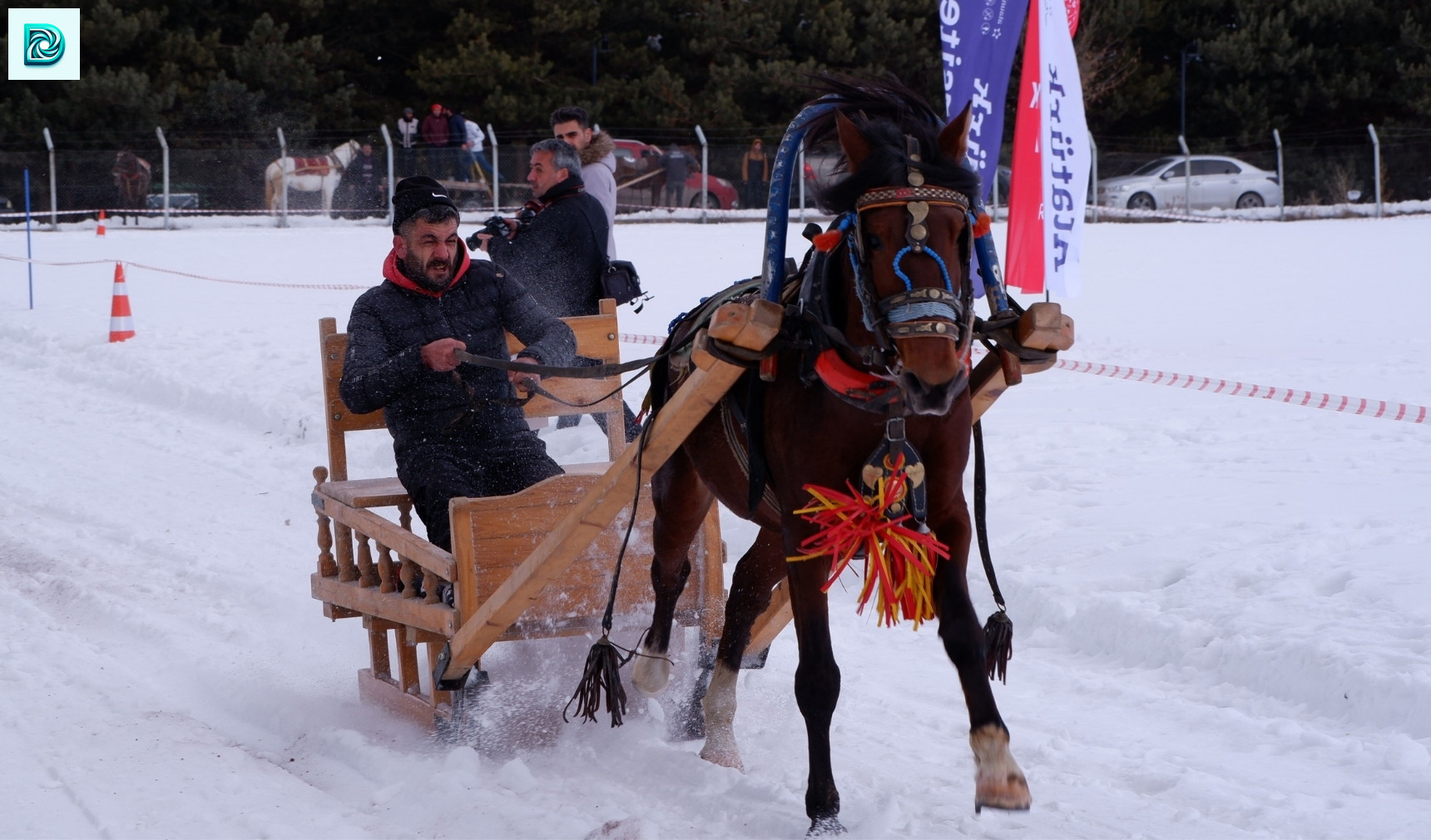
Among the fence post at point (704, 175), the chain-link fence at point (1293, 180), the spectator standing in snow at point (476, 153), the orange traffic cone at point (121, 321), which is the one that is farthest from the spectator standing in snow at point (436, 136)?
the chain-link fence at point (1293, 180)

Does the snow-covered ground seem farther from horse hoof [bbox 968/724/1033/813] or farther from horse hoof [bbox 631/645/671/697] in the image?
horse hoof [bbox 968/724/1033/813]

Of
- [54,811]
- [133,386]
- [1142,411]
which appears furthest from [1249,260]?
[54,811]

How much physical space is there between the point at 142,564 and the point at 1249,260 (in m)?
14.2

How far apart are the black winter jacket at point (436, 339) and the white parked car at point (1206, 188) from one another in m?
21.9

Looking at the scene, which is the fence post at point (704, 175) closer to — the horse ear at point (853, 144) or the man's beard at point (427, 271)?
the man's beard at point (427, 271)

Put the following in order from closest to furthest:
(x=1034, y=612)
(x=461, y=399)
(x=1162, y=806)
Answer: (x=1162, y=806) → (x=461, y=399) → (x=1034, y=612)

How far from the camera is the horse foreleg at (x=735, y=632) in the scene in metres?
3.97

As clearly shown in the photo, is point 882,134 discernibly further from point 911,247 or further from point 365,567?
point 365,567

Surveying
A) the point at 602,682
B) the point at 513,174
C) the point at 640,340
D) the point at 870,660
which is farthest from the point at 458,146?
the point at 602,682

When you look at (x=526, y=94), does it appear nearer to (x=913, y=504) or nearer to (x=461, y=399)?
(x=461, y=399)

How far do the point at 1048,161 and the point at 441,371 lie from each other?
5347mm

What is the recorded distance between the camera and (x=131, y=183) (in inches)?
899

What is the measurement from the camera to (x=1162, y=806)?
3.48m

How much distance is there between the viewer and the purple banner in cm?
830
